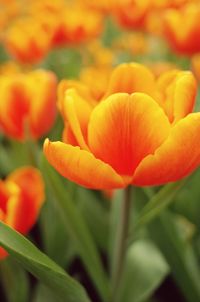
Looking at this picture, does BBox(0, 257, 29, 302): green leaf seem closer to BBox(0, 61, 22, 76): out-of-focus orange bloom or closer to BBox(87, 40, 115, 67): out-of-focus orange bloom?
BBox(0, 61, 22, 76): out-of-focus orange bloom

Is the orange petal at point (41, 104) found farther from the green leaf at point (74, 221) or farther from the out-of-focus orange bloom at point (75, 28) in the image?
the out-of-focus orange bloom at point (75, 28)

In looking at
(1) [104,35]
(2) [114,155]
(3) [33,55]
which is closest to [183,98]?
(2) [114,155]

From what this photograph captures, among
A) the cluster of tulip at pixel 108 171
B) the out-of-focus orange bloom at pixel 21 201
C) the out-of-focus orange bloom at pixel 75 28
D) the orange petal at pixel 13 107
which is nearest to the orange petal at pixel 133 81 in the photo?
the cluster of tulip at pixel 108 171

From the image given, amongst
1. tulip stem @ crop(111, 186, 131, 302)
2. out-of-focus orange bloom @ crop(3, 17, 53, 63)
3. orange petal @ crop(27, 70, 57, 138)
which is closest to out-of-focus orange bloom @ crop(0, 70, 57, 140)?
orange petal @ crop(27, 70, 57, 138)

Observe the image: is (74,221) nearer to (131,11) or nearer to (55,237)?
(55,237)

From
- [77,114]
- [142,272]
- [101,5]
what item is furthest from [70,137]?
[101,5]

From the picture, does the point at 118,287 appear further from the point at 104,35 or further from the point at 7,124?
the point at 104,35
